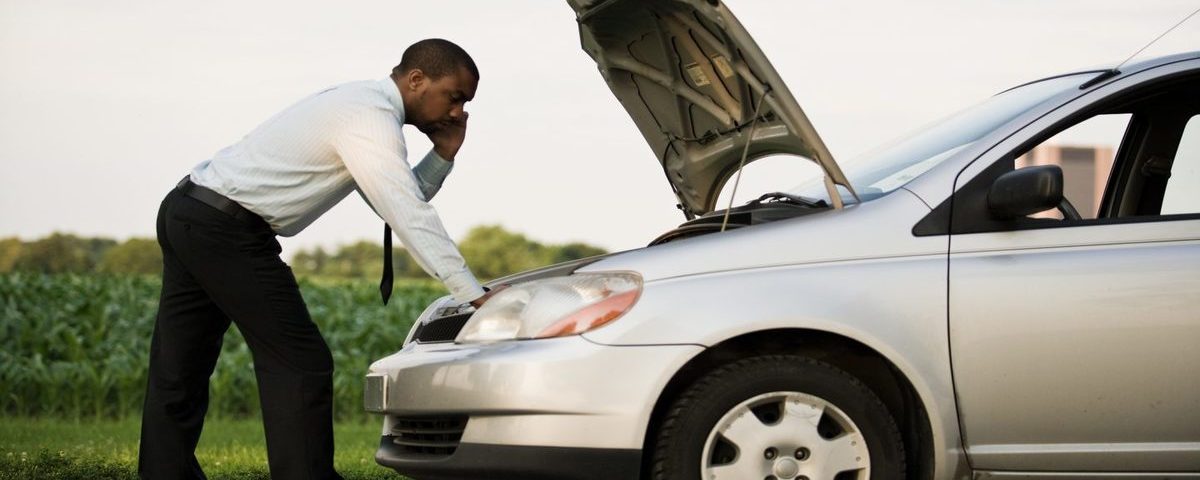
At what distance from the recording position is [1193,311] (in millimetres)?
4457

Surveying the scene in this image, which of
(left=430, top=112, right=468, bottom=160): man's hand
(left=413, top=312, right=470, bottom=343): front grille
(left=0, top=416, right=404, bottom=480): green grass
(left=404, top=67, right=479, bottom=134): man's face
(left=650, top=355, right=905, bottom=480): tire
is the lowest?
(left=0, top=416, right=404, bottom=480): green grass

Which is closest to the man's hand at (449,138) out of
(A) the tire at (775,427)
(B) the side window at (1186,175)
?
(A) the tire at (775,427)

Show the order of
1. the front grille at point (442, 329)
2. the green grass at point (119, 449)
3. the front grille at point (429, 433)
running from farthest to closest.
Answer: the green grass at point (119, 449) < the front grille at point (442, 329) < the front grille at point (429, 433)

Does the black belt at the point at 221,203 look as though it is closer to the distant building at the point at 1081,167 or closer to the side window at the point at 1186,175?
the distant building at the point at 1081,167

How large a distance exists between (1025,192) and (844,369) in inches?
30.2

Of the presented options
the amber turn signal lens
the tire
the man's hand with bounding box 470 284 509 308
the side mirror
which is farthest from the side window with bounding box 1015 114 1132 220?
the man's hand with bounding box 470 284 509 308

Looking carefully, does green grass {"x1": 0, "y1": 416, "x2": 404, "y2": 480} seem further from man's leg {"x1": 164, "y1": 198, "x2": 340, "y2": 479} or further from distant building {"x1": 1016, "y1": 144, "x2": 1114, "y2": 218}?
distant building {"x1": 1016, "y1": 144, "x2": 1114, "y2": 218}

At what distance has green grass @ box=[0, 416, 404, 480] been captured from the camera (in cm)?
688

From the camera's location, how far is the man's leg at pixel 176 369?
17.3ft

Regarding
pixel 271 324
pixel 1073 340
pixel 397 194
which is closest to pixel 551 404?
pixel 397 194

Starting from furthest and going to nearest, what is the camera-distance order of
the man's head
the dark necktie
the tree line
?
the tree line, the dark necktie, the man's head

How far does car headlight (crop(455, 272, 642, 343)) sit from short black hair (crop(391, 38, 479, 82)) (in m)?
0.81

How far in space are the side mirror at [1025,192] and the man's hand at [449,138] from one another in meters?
1.90

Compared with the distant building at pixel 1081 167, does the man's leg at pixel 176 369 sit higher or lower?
lower
